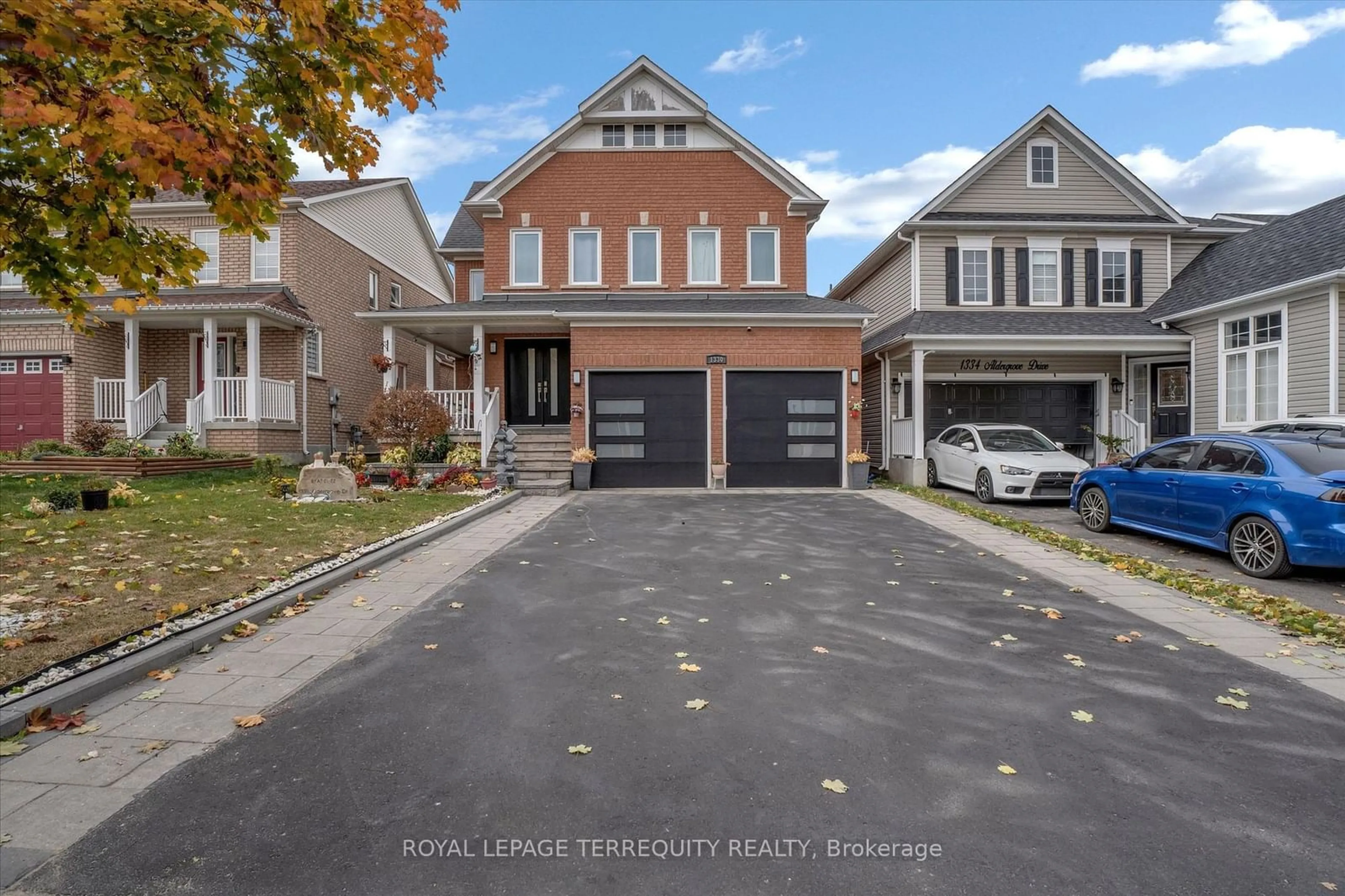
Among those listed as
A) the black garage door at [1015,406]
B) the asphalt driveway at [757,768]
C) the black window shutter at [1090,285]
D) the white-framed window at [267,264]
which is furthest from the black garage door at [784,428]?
the white-framed window at [267,264]

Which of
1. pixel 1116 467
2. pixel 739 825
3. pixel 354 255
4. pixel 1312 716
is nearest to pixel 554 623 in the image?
pixel 739 825

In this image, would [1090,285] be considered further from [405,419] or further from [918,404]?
[405,419]

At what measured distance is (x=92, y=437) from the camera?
14609 mm

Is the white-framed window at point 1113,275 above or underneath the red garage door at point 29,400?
above

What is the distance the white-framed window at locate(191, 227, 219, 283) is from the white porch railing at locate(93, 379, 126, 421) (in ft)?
11.1

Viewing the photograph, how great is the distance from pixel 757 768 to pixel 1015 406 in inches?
690

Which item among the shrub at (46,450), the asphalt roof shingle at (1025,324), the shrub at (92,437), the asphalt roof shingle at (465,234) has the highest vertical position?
the asphalt roof shingle at (465,234)

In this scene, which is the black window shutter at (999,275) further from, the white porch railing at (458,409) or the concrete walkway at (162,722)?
the concrete walkway at (162,722)

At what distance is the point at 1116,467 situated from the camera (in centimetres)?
931

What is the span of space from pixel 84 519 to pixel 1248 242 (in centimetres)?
2403

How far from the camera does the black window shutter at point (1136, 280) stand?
17.5 meters

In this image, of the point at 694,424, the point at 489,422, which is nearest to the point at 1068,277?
the point at 694,424

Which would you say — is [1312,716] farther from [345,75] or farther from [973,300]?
[973,300]

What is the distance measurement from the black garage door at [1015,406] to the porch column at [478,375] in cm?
1151
